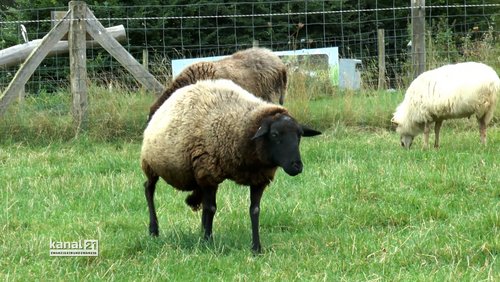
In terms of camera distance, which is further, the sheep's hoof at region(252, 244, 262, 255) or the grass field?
the sheep's hoof at region(252, 244, 262, 255)

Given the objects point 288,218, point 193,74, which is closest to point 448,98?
point 193,74

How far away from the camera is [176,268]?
16.4 ft

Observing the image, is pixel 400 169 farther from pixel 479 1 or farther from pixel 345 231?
pixel 479 1

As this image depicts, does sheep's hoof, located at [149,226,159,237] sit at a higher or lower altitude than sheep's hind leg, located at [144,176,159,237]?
lower

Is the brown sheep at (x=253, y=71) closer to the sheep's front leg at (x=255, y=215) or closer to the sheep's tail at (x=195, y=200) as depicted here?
the sheep's tail at (x=195, y=200)

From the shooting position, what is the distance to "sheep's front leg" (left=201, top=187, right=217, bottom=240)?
18.9 feet

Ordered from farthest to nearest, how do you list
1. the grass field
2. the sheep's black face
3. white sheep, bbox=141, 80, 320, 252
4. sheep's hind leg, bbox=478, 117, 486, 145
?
1. sheep's hind leg, bbox=478, 117, 486, 145
2. white sheep, bbox=141, 80, 320, 252
3. the sheep's black face
4. the grass field

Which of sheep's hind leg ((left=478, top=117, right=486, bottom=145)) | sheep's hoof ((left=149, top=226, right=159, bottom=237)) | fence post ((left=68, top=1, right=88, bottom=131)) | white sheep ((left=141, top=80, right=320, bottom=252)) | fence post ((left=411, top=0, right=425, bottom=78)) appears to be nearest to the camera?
white sheep ((left=141, top=80, right=320, bottom=252))

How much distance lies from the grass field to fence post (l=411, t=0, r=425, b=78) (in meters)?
2.08

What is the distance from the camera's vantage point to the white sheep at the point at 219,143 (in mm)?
5508

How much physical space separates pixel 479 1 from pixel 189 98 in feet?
85.5

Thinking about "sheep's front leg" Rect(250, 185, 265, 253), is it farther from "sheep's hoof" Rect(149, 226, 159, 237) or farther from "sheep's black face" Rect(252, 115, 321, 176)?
"sheep's hoof" Rect(149, 226, 159, 237)

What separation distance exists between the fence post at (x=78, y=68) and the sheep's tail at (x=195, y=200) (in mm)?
5680

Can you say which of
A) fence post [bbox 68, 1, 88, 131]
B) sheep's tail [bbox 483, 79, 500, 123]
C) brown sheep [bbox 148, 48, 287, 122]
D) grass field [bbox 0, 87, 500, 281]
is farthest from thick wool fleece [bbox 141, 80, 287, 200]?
fence post [bbox 68, 1, 88, 131]
